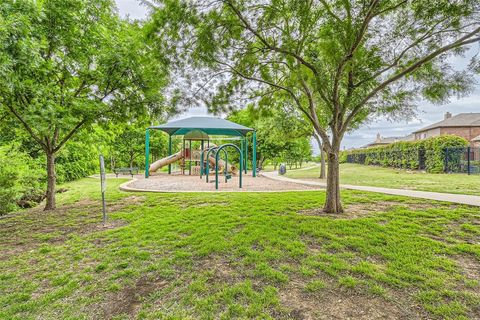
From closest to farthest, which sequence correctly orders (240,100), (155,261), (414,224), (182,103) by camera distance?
(155,261)
(414,224)
(182,103)
(240,100)

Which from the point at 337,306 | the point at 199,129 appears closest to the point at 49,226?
the point at 337,306

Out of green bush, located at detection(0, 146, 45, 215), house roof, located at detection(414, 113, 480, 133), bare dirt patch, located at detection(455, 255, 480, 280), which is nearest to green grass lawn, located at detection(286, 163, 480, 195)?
bare dirt patch, located at detection(455, 255, 480, 280)

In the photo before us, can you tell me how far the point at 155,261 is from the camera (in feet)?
13.3

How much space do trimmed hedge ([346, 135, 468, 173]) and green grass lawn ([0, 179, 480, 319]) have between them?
14855 millimetres

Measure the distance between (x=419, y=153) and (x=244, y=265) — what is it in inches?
906

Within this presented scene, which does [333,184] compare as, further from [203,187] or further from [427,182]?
[427,182]

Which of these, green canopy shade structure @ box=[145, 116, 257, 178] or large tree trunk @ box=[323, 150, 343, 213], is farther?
green canopy shade structure @ box=[145, 116, 257, 178]

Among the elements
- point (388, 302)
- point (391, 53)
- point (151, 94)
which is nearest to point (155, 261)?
point (388, 302)

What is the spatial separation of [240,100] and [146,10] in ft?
11.5

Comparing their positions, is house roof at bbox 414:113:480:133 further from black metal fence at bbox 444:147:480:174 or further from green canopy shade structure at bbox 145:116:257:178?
green canopy shade structure at bbox 145:116:257:178

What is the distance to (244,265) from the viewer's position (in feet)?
12.6

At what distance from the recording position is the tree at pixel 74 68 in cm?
537

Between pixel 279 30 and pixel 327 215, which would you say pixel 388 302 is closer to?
pixel 327 215

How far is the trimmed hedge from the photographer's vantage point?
18.1 m
